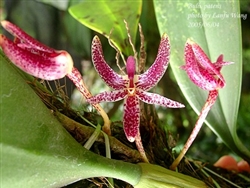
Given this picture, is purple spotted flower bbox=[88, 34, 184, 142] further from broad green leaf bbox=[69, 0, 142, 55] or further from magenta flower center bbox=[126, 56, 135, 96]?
broad green leaf bbox=[69, 0, 142, 55]

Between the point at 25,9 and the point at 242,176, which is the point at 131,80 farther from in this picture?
the point at 25,9

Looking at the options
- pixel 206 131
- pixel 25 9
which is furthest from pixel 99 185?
pixel 206 131

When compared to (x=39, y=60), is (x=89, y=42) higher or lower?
lower

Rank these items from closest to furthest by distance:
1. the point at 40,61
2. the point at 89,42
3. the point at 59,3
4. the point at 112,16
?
1. the point at 40,61
2. the point at 112,16
3. the point at 59,3
4. the point at 89,42

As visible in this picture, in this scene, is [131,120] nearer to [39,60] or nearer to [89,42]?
[39,60]

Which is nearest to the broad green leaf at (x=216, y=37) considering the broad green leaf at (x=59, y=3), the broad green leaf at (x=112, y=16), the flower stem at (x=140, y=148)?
the broad green leaf at (x=112, y=16)

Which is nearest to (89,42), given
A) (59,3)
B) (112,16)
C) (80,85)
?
(59,3)

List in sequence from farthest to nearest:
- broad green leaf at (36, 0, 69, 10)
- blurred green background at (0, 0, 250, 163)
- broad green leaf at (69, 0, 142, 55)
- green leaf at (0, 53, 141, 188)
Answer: blurred green background at (0, 0, 250, 163)
broad green leaf at (36, 0, 69, 10)
broad green leaf at (69, 0, 142, 55)
green leaf at (0, 53, 141, 188)

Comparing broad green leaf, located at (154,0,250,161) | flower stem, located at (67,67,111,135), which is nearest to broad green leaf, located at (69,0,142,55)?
broad green leaf, located at (154,0,250,161)
